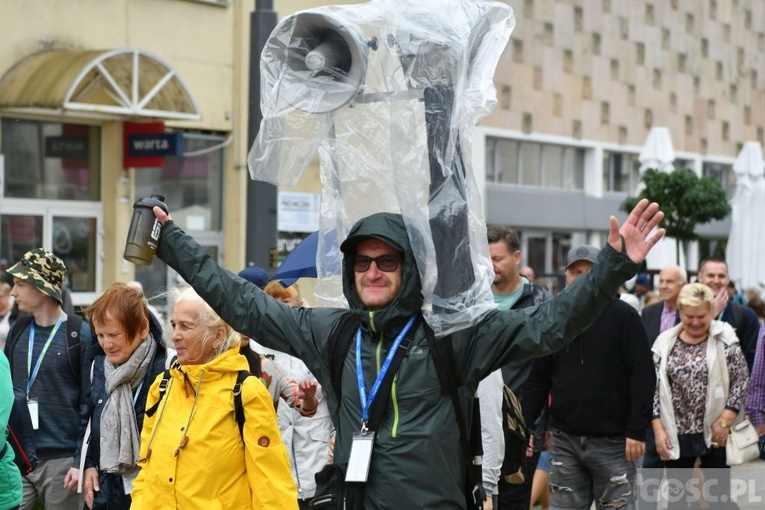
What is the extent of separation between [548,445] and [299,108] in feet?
12.6

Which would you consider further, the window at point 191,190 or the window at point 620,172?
the window at point 620,172

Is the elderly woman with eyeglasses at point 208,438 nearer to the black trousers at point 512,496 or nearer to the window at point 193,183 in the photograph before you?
the black trousers at point 512,496

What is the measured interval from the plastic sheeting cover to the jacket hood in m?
0.13

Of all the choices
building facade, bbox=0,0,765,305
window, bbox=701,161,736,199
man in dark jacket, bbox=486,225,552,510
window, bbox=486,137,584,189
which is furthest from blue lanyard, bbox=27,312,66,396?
window, bbox=701,161,736,199

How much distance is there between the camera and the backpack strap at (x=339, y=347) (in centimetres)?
467

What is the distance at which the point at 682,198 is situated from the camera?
83.7 ft

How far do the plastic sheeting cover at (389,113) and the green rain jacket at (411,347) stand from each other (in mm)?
238

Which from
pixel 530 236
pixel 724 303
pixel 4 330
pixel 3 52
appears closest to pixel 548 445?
pixel 724 303

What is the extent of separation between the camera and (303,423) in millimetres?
7879

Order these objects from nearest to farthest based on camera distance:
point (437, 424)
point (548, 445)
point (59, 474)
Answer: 1. point (437, 424)
2. point (59, 474)
3. point (548, 445)

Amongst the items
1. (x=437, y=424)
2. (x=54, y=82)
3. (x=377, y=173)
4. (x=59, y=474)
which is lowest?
(x=59, y=474)

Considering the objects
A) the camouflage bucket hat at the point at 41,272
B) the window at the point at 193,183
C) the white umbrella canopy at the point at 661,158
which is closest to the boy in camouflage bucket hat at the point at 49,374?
the camouflage bucket hat at the point at 41,272

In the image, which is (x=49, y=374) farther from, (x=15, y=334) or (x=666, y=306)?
(x=666, y=306)

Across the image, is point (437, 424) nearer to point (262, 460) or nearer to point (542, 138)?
point (262, 460)
